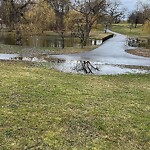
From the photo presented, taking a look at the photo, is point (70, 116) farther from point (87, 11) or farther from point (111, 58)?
A: point (87, 11)

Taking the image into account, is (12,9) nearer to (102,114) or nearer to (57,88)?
(57,88)

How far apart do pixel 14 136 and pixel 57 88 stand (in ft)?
14.4

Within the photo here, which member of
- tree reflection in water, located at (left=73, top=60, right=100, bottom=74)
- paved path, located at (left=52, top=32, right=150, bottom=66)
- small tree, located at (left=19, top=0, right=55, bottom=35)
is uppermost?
small tree, located at (left=19, top=0, right=55, bottom=35)

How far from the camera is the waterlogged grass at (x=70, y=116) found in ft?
17.9

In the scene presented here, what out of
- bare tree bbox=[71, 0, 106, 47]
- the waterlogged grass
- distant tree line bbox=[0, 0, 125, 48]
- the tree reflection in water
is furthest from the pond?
the waterlogged grass

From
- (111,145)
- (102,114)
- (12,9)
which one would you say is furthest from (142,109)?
(12,9)

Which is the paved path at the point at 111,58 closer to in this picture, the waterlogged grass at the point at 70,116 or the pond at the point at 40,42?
the waterlogged grass at the point at 70,116

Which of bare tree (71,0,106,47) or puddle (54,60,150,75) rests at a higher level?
bare tree (71,0,106,47)

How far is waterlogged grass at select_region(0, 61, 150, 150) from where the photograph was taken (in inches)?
215

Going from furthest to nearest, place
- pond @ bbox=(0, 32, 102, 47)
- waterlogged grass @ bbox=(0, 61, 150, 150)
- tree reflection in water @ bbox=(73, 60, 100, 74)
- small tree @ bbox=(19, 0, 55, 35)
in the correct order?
pond @ bbox=(0, 32, 102, 47), small tree @ bbox=(19, 0, 55, 35), tree reflection in water @ bbox=(73, 60, 100, 74), waterlogged grass @ bbox=(0, 61, 150, 150)

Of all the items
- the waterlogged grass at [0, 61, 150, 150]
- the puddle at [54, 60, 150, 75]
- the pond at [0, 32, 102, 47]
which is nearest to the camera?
the waterlogged grass at [0, 61, 150, 150]

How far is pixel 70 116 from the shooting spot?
6.88 m

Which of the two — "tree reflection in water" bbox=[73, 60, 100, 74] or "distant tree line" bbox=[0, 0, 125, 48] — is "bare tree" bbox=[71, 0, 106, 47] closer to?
"distant tree line" bbox=[0, 0, 125, 48]

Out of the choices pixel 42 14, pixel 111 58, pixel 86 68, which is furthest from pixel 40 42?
pixel 86 68
